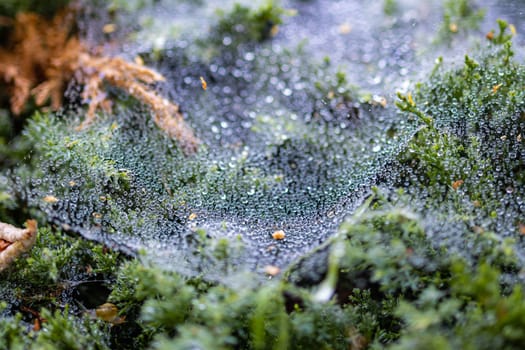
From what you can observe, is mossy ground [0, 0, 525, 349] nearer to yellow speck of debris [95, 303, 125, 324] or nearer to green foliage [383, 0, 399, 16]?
yellow speck of debris [95, 303, 125, 324]

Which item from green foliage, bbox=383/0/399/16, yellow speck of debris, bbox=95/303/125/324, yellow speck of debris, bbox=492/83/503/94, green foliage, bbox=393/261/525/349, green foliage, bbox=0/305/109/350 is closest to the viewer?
green foliage, bbox=393/261/525/349

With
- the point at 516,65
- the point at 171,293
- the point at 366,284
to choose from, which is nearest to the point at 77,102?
the point at 171,293

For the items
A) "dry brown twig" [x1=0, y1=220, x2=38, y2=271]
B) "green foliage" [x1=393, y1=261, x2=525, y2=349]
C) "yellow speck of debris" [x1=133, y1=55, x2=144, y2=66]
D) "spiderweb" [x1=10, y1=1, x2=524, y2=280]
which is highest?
"yellow speck of debris" [x1=133, y1=55, x2=144, y2=66]

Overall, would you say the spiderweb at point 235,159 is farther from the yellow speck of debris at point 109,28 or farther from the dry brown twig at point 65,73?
the yellow speck of debris at point 109,28

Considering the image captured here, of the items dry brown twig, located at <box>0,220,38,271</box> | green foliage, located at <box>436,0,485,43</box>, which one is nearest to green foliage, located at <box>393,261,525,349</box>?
dry brown twig, located at <box>0,220,38,271</box>

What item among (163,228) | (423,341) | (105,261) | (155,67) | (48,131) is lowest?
(423,341)

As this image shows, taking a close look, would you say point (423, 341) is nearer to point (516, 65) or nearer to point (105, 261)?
point (105, 261)

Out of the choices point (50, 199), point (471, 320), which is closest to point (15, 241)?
point (50, 199)
